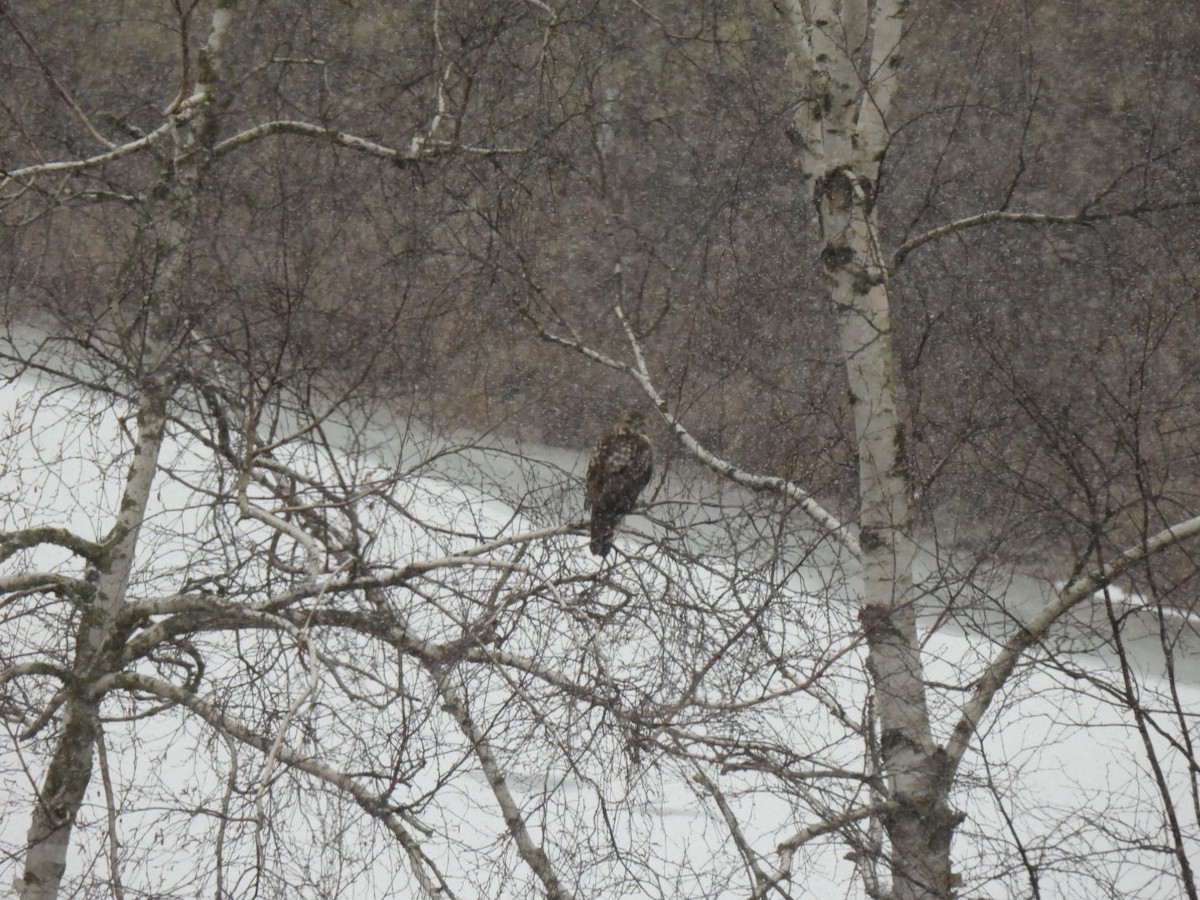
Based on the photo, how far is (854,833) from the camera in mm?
4430

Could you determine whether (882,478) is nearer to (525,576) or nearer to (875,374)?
(875,374)

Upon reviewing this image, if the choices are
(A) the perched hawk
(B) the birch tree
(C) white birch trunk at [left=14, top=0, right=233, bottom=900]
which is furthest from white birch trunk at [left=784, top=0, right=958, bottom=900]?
(C) white birch trunk at [left=14, top=0, right=233, bottom=900]

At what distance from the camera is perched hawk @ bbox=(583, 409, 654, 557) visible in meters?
4.58

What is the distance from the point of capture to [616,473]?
5133mm

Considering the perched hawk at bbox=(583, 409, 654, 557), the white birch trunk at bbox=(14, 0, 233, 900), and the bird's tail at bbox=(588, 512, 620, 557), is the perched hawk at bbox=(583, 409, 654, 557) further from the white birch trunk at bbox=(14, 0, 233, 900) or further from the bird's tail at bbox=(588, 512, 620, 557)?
the white birch trunk at bbox=(14, 0, 233, 900)

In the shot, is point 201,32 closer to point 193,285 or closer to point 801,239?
point 801,239

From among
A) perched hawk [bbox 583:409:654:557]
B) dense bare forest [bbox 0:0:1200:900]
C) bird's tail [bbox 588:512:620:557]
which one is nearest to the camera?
dense bare forest [bbox 0:0:1200:900]

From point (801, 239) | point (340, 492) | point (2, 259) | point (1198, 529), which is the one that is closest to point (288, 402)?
point (340, 492)

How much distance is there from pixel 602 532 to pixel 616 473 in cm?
68

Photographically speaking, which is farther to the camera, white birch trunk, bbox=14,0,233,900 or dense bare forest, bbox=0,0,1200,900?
white birch trunk, bbox=14,0,233,900

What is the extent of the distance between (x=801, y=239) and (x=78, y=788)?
5958 mm

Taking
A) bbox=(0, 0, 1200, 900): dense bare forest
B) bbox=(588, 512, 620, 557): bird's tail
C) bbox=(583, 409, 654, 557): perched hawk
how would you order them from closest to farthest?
bbox=(0, 0, 1200, 900): dense bare forest, bbox=(588, 512, 620, 557): bird's tail, bbox=(583, 409, 654, 557): perched hawk

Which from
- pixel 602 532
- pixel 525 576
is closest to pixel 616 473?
pixel 602 532

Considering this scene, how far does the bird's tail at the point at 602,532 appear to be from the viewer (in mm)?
4414
